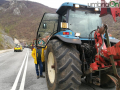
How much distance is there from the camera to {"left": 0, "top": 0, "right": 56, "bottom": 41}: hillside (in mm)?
88494

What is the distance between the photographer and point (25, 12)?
122875 mm

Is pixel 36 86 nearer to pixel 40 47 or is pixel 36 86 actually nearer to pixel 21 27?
pixel 40 47

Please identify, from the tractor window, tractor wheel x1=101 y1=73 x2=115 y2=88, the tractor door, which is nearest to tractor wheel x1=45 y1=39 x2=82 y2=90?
the tractor window

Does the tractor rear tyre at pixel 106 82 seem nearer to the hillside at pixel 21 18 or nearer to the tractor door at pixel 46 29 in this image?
the tractor door at pixel 46 29

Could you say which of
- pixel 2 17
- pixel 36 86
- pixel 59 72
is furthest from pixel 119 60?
pixel 2 17

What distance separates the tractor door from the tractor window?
1165 millimetres

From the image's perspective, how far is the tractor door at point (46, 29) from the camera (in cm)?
466

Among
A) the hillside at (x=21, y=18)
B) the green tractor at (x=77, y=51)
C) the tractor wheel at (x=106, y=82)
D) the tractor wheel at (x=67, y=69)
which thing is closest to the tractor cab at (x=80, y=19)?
the green tractor at (x=77, y=51)

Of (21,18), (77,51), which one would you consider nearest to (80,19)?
(77,51)

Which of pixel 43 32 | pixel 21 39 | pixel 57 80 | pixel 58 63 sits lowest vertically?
pixel 21 39

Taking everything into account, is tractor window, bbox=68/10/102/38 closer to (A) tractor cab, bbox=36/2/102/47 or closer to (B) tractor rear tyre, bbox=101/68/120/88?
(A) tractor cab, bbox=36/2/102/47

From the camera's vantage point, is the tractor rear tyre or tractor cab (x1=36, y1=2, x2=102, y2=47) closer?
tractor cab (x1=36, y1=2, x2=102, y2=47)

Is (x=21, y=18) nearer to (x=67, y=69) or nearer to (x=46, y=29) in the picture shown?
(x=46, y=29)

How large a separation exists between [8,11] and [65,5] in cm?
12998
